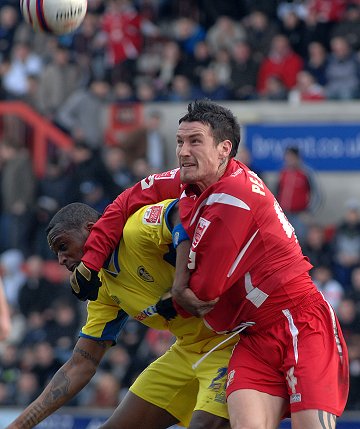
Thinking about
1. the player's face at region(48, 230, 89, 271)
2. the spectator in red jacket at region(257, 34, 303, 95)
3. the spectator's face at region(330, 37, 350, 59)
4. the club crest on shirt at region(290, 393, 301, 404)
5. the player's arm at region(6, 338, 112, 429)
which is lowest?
the player's arm at region(6, 338, 112, 429)

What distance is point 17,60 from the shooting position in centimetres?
1858

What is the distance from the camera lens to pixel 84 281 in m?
7.42

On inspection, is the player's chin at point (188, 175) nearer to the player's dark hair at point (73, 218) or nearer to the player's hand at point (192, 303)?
the player's hand at point (192, 303)

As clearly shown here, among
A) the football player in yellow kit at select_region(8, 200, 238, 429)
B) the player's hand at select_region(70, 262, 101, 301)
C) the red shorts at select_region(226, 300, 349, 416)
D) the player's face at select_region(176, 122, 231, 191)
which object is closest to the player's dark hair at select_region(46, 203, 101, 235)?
the football player in yellow kit at select_region(8, 200, 238, 429)

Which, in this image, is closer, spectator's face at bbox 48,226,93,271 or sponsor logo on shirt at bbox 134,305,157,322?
spectator's face at bbox 48,226,93,271

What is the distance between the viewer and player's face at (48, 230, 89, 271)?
7543 mm

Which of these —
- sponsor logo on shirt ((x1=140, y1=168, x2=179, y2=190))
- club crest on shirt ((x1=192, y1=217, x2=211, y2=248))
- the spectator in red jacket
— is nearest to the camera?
club crest on shirt ((x1=192, y1=217, x2=211, y2=248))

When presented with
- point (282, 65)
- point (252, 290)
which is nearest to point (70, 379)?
point (252, 290)

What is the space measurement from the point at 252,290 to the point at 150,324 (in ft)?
3.62

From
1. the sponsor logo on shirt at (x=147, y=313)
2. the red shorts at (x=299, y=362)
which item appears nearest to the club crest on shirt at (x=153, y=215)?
the sponsor logo on shirt at (x=147, y=313)

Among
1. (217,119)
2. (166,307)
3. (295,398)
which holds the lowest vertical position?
(295,398)

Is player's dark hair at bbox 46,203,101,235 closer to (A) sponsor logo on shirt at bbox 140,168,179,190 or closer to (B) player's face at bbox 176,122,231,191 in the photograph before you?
(A) sponsor logo on shirt at bbox 140,168,179,190

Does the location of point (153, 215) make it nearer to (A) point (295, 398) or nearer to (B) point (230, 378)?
(B) point (230, 378)

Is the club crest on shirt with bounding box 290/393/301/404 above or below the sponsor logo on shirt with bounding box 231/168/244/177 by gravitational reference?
below
